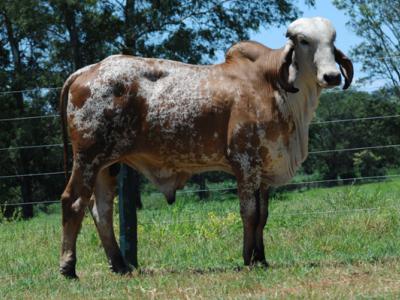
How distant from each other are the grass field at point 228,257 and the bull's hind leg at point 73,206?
0.24 meters

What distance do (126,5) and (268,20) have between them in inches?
195

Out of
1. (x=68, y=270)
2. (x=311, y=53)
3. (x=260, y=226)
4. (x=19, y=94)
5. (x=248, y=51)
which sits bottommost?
(x=68, y=270)

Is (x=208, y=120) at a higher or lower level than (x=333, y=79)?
lower

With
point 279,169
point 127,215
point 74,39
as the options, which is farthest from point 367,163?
point 279,169

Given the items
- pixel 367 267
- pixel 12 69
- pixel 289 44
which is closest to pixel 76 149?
pixel 289 44

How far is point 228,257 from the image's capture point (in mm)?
8055

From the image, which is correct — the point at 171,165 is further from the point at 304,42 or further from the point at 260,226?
the point at 304,42

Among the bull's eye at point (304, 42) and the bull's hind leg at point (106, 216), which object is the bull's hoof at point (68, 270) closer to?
the bull's hind leg at point (106, 216)

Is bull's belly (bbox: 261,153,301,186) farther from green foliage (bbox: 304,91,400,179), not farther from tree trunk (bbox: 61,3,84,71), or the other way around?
green foliage (bbox: 304,91,400,179)

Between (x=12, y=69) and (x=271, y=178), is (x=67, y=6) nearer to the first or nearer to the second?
(x=12, y=69)

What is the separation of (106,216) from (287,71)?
214cm

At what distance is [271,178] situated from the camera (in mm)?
7070

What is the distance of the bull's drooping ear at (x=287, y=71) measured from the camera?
270 inches

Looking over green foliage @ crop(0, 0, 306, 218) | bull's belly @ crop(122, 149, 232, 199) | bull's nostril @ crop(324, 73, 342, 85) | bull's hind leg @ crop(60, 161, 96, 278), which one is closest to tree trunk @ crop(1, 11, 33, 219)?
green foliage @ crop(0, 0, 306, 218)
